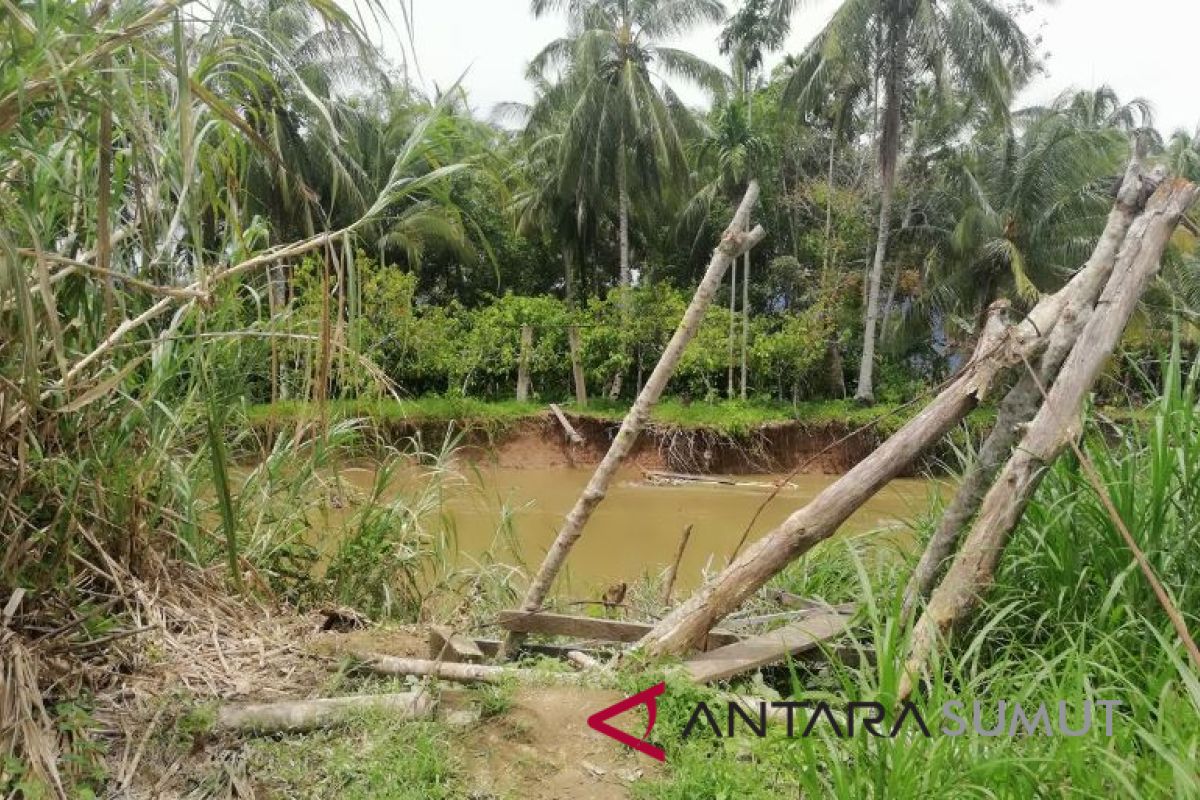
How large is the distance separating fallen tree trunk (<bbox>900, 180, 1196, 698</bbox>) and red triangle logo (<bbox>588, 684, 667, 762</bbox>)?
2.10 feet

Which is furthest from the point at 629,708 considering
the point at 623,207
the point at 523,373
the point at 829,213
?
the point at 829,213

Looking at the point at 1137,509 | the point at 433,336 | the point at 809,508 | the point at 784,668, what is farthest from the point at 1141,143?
the point at 433,336

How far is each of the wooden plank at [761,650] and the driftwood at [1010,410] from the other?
0.10 meters

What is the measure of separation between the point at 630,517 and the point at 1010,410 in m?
8.21

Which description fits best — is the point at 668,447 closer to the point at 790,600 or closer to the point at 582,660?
the point at 790,600

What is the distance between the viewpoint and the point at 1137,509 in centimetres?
212

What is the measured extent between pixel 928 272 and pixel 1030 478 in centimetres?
1688

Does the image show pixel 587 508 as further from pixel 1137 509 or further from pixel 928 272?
pixel 928 272

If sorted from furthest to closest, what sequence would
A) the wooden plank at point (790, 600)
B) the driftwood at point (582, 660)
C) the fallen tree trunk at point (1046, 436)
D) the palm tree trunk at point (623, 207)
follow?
1. the palm tree trunk at point (623, 207)
2. the wooden plank at point (790, 600)
3. the driftwood at point (582, 660)
4. the fallen tree trunk at point (1046, 436)

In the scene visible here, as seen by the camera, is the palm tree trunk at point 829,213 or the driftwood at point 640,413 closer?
the driftwood at point 640,413

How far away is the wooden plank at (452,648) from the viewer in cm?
240

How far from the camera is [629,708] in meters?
2.08

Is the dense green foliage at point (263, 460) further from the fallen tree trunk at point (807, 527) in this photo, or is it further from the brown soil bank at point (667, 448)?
the brown soil bank at point (667, 448)

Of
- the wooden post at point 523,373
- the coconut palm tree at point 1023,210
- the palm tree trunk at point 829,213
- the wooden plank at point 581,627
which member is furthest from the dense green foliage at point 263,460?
the palm tree trunk at point 829,213
